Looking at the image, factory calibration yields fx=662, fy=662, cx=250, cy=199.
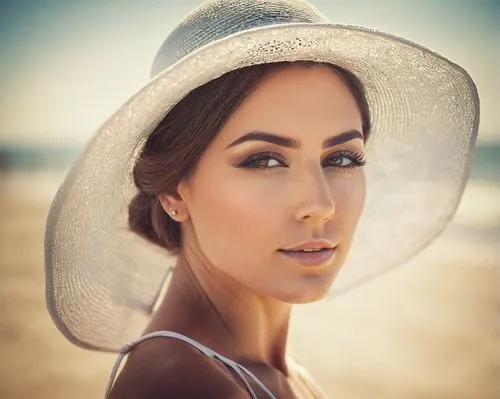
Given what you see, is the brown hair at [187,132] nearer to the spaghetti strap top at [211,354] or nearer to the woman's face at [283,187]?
the woman's face at [283,187]

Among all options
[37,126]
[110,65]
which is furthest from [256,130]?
[37,126]

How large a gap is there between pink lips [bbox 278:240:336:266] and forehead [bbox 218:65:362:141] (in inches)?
9.5

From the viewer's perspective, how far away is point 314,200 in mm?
1421

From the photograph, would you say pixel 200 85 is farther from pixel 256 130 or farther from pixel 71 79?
pixel 71 79

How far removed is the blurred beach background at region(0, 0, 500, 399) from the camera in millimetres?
4949

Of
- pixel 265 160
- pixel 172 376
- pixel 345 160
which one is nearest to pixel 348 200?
pixel 345 160

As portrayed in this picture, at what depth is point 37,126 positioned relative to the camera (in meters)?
21.9

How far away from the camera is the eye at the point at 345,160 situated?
1519mm

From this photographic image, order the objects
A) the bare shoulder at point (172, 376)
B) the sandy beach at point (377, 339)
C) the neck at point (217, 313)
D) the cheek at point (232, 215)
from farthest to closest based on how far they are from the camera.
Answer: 1. the sandy beach at point (377, 339)
2. the neck at point (217, 313)
3. the cheek at point (232, 215)
4. the bare shoulder at point (172, 376)

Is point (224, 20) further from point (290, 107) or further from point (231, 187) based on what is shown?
point (231, 187)

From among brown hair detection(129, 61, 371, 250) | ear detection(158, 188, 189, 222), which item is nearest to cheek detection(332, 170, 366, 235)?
brown hair detection(129, 61, 371, 250)

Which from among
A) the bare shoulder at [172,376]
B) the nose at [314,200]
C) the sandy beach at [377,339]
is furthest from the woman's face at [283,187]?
the sandy beach at [377,339]

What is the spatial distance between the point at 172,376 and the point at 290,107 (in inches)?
24.4

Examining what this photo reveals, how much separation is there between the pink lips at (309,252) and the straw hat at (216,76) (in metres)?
0.41
